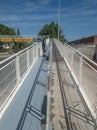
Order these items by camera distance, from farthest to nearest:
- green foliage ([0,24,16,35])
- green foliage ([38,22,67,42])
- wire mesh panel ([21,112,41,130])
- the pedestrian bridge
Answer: green foliage ([0,24,16,35]), green foliage ([38,22,67,42]), the pedestrian bridge, wire mesh panel ([21,112,41,130])

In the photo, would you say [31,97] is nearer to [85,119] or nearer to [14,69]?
[14,69]

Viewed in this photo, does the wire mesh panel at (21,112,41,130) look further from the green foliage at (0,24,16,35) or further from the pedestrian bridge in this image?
the green foliage at (0,24,16,35)

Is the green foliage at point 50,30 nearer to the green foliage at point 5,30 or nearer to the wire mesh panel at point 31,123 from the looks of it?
the green foliage at point 5,30

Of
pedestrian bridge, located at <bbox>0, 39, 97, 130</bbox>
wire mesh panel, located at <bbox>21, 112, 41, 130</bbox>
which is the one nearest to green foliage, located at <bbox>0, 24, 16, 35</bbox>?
pedestrian bridge, located at <bbox>0, 39, 97, 130</bbox>

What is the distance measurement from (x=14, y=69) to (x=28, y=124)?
103 inches

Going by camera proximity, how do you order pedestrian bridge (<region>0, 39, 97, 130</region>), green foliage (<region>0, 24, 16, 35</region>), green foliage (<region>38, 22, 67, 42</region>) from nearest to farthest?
1. pedestrian bridge (<region>0, 39, 97, 130</region>)
2. green foliage (<region>38, 22, 67, 42</region>)
3. green foliage (<region>0, 24, 16, 35</region>)

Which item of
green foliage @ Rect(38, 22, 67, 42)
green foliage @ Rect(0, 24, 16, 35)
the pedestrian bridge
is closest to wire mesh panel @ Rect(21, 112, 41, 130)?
the pedestrian bridge

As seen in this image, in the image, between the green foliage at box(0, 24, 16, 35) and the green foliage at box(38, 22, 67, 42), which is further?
the green foliage at box(0, 24, 16, 35)

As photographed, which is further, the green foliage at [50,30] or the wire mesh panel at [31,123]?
the green foliage at [50,30]

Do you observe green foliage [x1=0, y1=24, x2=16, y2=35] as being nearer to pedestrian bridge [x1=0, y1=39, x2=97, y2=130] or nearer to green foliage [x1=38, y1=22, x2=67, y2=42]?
green foliage [x1=38, y1=22, x2=67, y2=42]

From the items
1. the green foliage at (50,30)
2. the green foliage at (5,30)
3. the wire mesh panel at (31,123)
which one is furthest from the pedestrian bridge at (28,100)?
the green foliage at (5,30)

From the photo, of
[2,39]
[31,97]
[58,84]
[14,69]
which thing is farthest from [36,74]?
[2,39]

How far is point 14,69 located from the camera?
6812 millimetres

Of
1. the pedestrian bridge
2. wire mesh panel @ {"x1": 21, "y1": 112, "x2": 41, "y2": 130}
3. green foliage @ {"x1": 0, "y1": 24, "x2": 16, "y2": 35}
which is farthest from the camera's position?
Result: green foliage @ {"x1": 0, "y1": 24, "x2": 16, "y2": 35}
